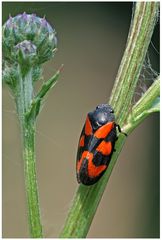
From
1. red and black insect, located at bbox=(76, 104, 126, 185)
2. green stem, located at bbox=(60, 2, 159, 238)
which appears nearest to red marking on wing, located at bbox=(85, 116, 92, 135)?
red and black insect, located at bbox=(76, 104, 126, 185)

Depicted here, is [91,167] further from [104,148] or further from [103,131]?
[103,131]

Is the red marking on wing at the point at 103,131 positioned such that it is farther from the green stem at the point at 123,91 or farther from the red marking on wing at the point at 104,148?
the green stem at the point at 123,91

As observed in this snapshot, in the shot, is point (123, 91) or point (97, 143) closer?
point (123, 91)

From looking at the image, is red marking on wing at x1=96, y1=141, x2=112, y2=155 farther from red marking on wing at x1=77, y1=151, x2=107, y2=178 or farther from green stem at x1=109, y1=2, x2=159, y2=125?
green stem at x1=109, y1=2, x2=159, y2=125

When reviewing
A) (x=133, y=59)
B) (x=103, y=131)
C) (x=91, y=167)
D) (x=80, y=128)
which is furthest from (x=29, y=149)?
(x=80, y=128)

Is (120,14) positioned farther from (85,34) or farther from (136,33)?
(136,33)

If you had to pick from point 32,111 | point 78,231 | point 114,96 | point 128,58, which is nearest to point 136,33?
point 128,58

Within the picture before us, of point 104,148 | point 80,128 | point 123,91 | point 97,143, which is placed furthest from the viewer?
point 80,128
